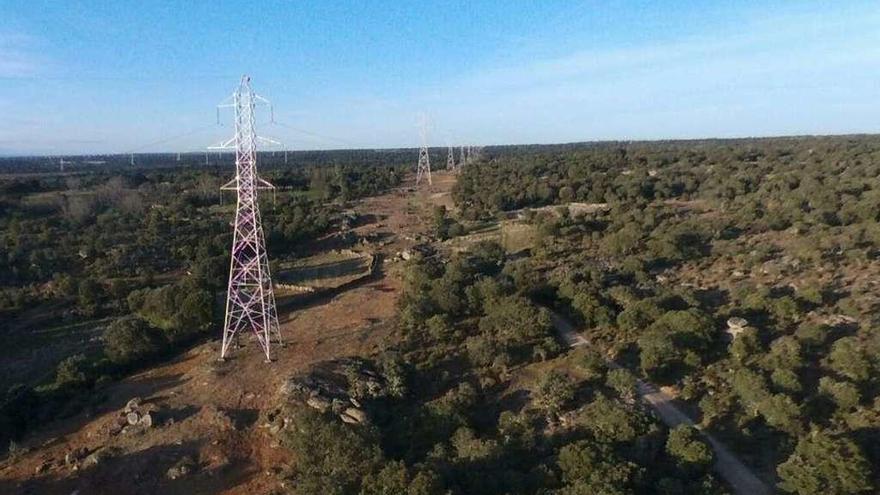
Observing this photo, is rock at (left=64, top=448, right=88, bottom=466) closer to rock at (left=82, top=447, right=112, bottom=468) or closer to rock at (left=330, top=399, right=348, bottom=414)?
rock at (left=82, top=447, right=112, bottom=468)

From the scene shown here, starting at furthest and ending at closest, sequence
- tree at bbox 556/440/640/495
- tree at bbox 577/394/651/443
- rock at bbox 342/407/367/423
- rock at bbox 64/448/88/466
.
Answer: rock at bbox 342/407/367/423
rock at bbox 64/448/88/466
tree at bbox 577/394/651/443
tree at bbox 556/440/640/495

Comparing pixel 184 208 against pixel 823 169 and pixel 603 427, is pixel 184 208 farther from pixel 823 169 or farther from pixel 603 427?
pixel 823 169

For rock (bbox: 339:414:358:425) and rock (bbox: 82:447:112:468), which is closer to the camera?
rock (bbox: 82:447:112:468)

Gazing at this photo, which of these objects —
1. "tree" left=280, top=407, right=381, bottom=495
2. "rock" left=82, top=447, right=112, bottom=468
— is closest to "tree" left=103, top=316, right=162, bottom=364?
"rock" left=82, top=447, right=112, bottom=468

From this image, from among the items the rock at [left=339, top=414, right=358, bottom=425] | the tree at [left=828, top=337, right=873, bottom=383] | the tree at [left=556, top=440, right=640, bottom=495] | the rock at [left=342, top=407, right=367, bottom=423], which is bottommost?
the rock at [left=339, top=414, right=358, bottom=425]

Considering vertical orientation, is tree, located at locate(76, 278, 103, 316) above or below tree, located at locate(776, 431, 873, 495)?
above

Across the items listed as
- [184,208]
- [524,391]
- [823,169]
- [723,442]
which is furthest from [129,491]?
[823,169]

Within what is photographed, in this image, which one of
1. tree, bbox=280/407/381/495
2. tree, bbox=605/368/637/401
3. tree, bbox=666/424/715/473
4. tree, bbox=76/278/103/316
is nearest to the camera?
tree, bbox=280/407/381/495

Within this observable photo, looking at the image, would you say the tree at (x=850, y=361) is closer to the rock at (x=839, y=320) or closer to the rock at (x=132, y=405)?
the rock at (x=839, y=320)
